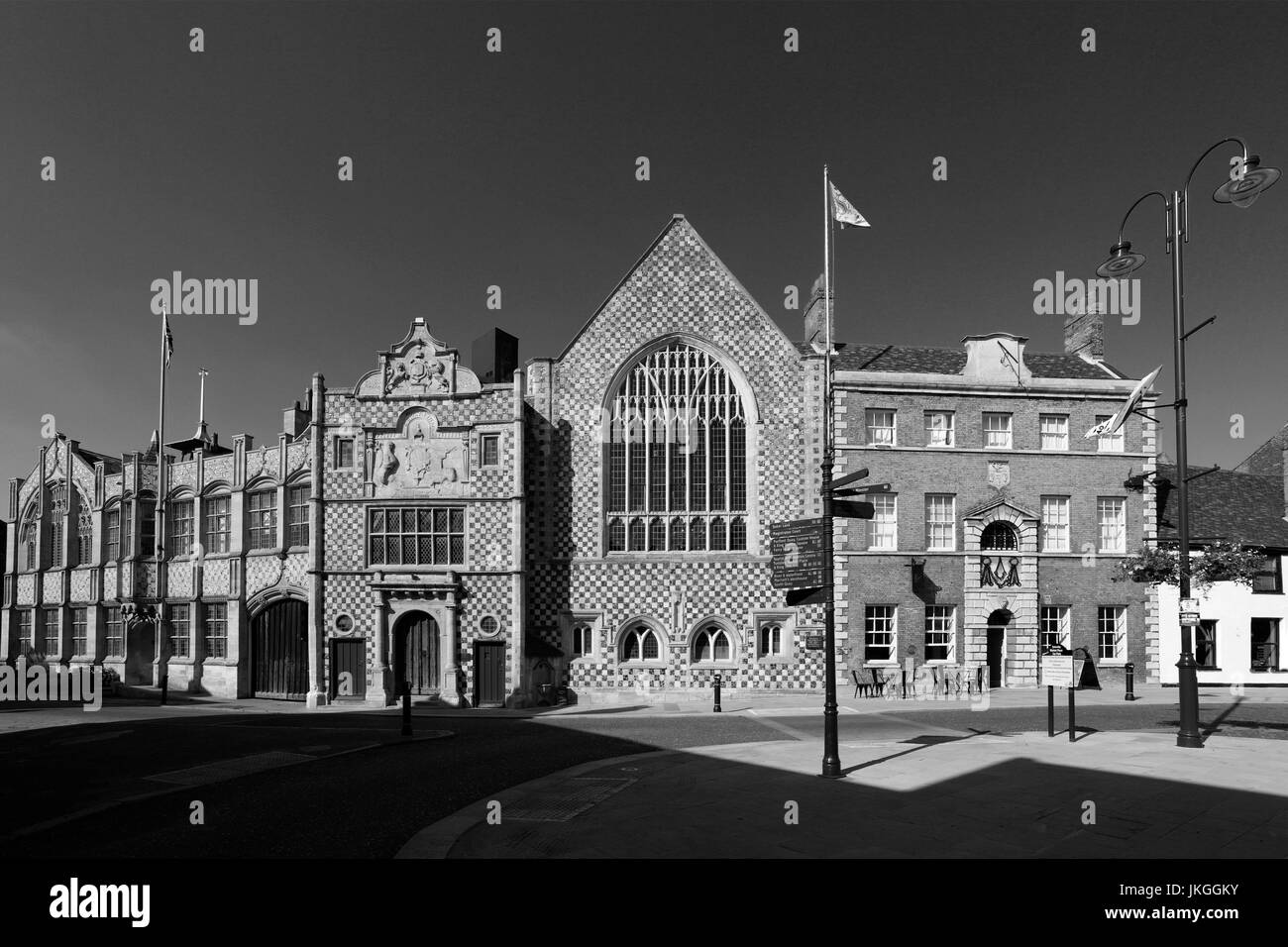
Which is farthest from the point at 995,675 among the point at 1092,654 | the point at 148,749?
the point at 148,749

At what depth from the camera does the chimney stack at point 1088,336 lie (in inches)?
1341

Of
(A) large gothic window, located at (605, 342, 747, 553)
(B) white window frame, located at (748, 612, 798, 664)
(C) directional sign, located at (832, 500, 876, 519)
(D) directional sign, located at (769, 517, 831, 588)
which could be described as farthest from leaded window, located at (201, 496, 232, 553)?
(C) directional sign, located at (832, 500, 876, 519)

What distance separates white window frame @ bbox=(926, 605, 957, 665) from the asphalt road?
571 centimetres

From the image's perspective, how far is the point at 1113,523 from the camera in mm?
30219

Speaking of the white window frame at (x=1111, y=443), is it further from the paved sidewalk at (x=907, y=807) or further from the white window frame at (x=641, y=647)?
the white window frame at (x=641, y=647)

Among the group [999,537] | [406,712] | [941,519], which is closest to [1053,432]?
[999,537]

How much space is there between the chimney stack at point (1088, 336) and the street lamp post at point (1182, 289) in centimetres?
1915

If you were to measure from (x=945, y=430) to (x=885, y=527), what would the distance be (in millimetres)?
4182

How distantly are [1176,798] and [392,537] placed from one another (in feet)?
75.6

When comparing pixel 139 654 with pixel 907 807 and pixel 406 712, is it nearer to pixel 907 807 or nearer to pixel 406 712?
pixel 406 712

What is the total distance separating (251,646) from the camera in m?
30.8

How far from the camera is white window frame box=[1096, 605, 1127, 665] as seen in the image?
97.3 ft

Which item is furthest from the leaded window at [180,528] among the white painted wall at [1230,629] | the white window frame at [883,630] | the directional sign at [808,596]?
the white painted wall at [1230,629]
